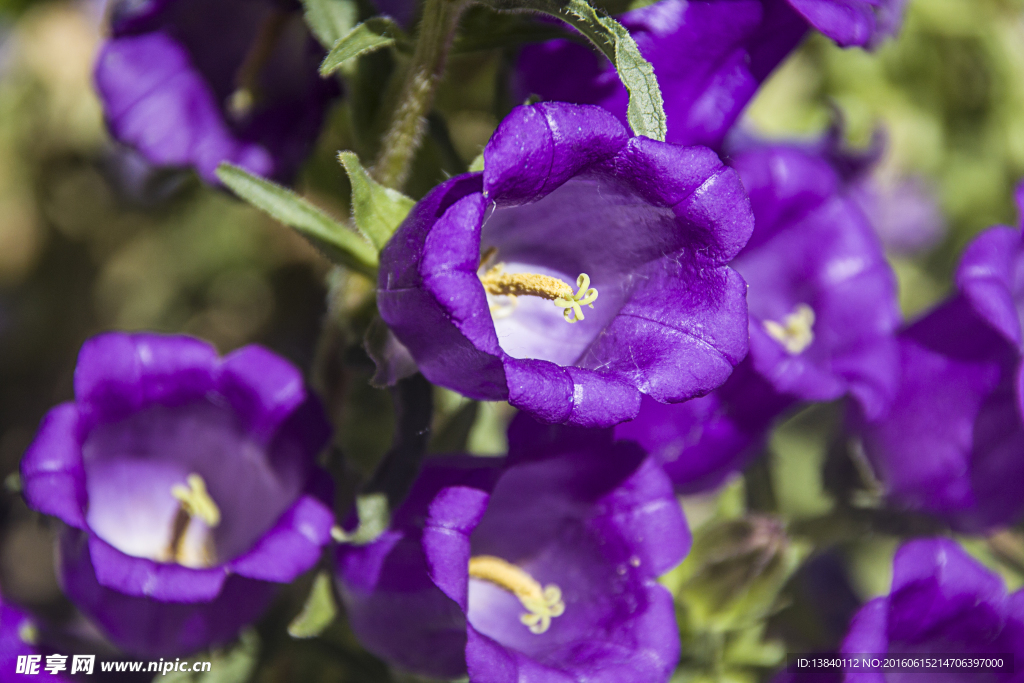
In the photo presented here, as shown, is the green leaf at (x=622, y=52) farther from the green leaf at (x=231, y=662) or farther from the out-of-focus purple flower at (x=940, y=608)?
the green leaf at (x=231, y=662)

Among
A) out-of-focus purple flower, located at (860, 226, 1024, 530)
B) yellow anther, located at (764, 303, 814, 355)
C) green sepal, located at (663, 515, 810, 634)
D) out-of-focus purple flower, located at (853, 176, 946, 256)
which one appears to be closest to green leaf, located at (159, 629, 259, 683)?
green sepal, located at (663, 515, 810, 634)

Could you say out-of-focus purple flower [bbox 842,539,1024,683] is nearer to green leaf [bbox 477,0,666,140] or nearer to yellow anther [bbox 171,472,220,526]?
green leaf [bbox 477,0,666,140]

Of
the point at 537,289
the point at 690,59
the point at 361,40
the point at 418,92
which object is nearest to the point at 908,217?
the point at 690,59

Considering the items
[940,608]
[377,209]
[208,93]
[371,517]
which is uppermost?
[377,209]

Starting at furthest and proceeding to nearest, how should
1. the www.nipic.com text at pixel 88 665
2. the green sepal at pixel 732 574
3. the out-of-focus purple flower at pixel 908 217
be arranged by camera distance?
the out-of-focus purple flower at pixel 908 217, the green sepal at pixel 732 574, the www.nipic.com text at pixel 88 665

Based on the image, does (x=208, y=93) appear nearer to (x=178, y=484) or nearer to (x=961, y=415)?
Result: (x=178, y=484)

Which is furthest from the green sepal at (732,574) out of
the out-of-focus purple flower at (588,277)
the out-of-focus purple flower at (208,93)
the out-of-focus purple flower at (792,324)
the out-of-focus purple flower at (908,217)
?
the out-of-focus purple flower at (908,217)

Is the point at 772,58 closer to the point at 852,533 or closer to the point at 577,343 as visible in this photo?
the point at 577,343
